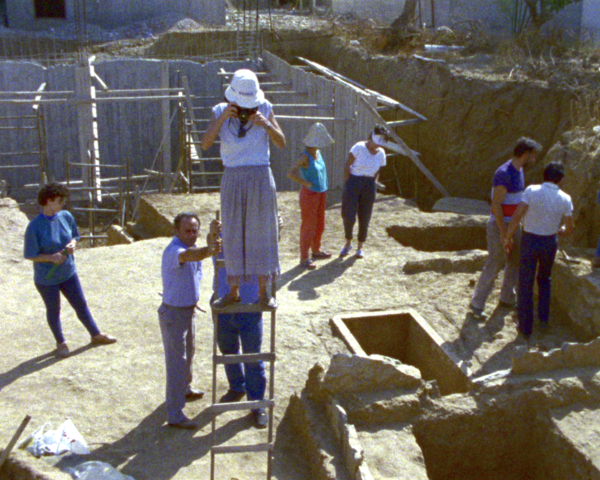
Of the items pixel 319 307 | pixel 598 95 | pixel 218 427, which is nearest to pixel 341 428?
pixel 218 427

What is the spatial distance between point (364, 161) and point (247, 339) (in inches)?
146

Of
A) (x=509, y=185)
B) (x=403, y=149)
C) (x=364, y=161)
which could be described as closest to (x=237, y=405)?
(x=509, y=185)

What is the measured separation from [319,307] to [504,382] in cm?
250

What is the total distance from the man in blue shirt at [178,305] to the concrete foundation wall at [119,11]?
19914mm

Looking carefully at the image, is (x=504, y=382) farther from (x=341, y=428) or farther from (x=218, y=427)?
(x=218, y=427)

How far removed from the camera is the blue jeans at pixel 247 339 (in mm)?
4793

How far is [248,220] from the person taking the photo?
420 cm

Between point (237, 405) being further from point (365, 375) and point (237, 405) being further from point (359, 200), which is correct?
point (359, 200)

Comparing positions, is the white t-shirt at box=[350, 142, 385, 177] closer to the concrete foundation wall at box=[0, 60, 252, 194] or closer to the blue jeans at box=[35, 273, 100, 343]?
the blue jeans at box=[35, 273, 100, 343]

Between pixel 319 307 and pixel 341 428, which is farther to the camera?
pixel 319 307

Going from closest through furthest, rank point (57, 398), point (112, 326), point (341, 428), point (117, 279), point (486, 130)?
1. point (341, 428)
2. point (57, 398)
3. point (112, 326)
4. point (117, 279)
5. point (486, 130)

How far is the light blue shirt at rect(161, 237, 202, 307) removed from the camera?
4723 mm

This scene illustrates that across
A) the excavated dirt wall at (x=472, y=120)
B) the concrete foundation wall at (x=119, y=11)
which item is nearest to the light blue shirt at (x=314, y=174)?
the excavated dirt wall at (x=472, y=120)

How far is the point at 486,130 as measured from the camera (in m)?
12.9
